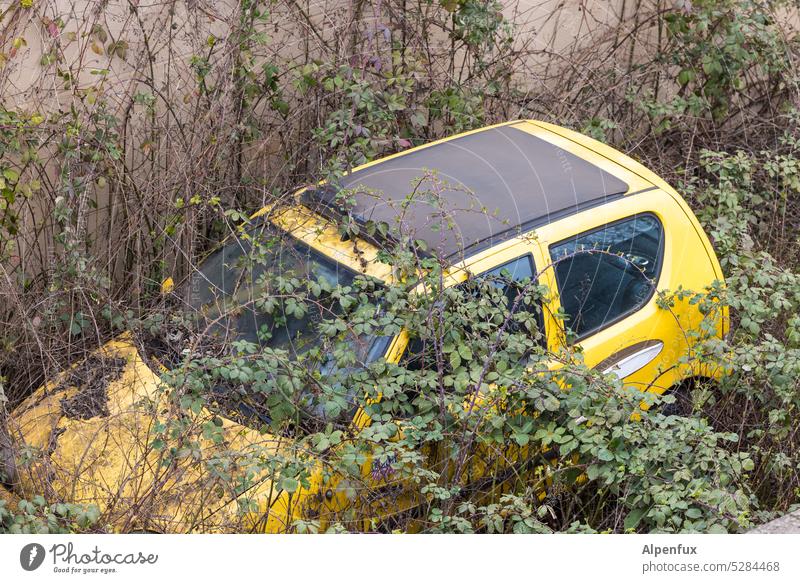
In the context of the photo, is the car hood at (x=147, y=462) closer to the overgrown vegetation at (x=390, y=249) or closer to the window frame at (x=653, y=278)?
the overgrown vegetation at (x=390, y=249)

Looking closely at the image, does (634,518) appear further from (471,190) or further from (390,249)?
(471,190)

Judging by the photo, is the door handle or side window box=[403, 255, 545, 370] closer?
side window box=[403, 255, 545, 370]

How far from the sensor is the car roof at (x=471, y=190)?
15.0 ft

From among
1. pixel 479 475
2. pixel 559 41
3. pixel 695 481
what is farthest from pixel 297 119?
pixel 695 481

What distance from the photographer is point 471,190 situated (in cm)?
483

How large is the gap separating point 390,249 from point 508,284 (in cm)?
58

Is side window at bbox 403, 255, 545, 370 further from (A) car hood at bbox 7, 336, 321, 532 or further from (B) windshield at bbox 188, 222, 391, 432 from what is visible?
(A) car hood at bbox 7, 336, 321, 532

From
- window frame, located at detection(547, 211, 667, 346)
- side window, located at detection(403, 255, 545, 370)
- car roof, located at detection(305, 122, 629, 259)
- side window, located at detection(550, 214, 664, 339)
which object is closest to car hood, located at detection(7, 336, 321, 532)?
side window, located at detection(403, 255, 545, 370)

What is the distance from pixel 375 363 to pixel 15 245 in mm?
2843

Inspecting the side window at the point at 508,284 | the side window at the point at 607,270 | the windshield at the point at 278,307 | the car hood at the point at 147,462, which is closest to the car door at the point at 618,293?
the side window at the point at 607,270

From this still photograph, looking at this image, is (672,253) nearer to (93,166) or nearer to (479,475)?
(479,475)

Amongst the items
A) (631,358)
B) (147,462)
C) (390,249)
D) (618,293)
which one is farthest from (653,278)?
(147,462)

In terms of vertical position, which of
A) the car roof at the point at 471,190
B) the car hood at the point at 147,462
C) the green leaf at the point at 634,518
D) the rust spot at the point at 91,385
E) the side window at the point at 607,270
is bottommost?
the green leaf at the point at 634,518

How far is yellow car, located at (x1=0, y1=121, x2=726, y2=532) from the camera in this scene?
13.2 feet
